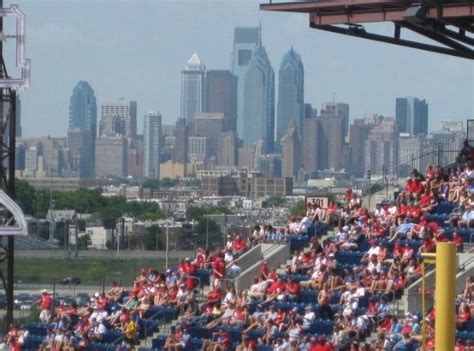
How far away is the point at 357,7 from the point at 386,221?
346 cm

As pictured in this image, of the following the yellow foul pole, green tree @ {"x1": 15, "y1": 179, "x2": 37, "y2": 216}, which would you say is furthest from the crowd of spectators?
green tree @ {"x1": 15, "y1": 179, "x2": 37, "y2": 216}

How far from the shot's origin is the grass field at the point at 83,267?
8500cm

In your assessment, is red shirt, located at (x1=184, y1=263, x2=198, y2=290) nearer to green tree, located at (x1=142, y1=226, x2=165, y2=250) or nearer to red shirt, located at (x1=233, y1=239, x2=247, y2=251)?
red shirt, located at (x1=233, y1=239, x2=247, y2=251)

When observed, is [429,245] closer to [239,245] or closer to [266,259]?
[266,259]

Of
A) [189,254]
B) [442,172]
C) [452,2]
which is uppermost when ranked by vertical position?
[452,2]

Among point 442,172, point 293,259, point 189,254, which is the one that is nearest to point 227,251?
point 293,259

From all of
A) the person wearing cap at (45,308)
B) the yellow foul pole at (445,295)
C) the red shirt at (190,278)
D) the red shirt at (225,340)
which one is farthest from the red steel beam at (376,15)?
the yellow foul pole at (445,295)

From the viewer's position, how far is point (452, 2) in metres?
23.2

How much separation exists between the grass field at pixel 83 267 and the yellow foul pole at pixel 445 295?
71.1 metres

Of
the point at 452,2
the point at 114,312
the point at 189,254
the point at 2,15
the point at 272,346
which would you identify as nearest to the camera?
the point at 272,346

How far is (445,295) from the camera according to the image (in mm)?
8102

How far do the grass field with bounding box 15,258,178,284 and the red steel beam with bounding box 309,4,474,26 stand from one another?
55158 millimetres

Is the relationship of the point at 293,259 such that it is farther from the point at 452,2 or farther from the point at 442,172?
the point at 452,2

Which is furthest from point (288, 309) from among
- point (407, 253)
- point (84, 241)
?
point (84, 241)
